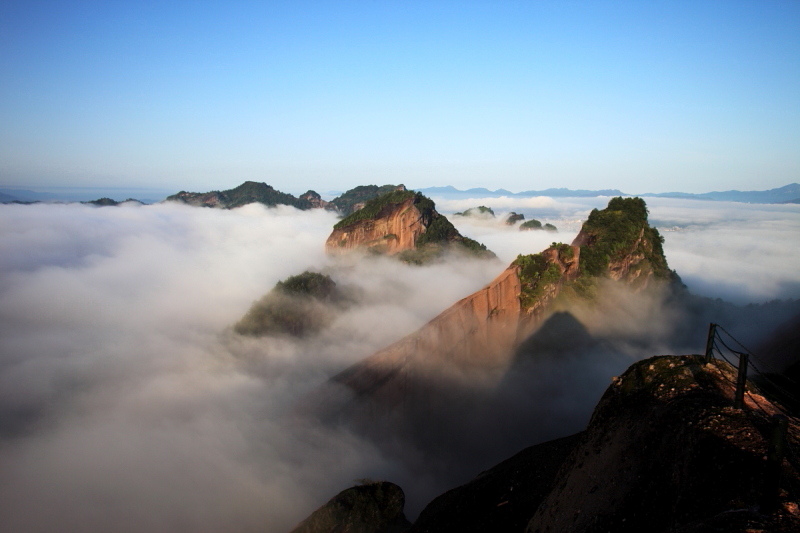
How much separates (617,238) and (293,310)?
40.8 metres

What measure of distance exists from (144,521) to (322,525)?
1521 cm

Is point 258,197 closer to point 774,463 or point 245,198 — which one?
point 245,198

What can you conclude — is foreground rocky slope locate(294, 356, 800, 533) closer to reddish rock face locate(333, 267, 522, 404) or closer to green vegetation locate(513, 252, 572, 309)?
reddish rock face locate(333, 267, 522, 404)

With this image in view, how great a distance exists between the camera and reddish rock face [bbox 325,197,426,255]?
265ft

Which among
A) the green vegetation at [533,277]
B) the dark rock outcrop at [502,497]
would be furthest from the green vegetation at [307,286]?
the dark rock outcrop at [502,497]

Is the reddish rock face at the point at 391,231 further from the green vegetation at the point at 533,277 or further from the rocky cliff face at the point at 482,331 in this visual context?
the green vegetation at the point at 533,277

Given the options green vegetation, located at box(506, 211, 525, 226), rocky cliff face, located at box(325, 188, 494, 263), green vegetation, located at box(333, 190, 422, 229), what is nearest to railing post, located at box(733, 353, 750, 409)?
rocky cliff face, located at box(325, 188, 494, 263)

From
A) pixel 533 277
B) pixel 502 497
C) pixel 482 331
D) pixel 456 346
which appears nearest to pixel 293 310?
pixel 456 346

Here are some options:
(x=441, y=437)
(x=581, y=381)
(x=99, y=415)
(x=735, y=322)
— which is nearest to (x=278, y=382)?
(x=99, y=415)

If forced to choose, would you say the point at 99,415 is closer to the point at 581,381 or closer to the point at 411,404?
the point at 411,404

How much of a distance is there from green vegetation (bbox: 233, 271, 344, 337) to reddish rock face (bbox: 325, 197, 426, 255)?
2194cm

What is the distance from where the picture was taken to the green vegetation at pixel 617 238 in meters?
41.0

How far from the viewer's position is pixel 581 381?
100 ft

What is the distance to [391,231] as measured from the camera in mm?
81750
